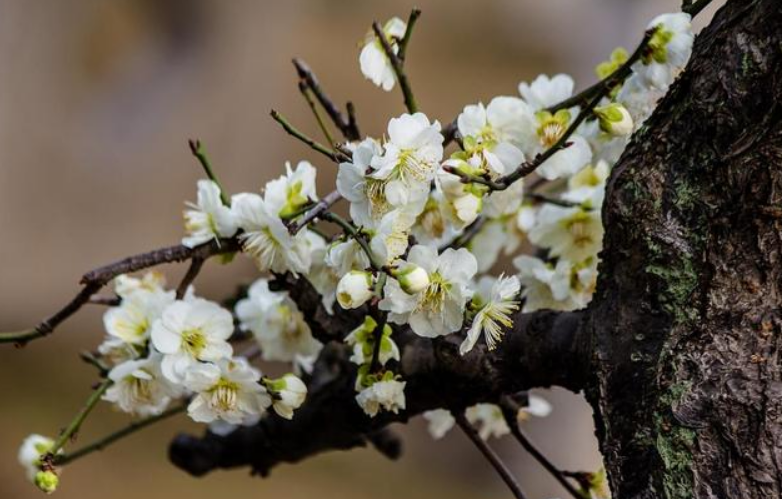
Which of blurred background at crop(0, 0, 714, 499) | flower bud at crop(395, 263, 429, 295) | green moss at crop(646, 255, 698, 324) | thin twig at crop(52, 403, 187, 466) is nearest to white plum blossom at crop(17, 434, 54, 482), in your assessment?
thin twig at crop(52, 403, 187, 466)

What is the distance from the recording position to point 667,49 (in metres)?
0.53

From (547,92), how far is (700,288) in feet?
0.59

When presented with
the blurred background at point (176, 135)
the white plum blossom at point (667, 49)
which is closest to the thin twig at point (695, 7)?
the white plum blossom at point (667, 49)

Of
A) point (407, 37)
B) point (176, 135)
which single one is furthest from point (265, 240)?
point (176, 135)

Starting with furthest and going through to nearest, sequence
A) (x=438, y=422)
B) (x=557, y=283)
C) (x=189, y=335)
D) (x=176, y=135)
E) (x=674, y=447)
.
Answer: (x=176, y=135) < (x=438, y=422) < (x=557, y=283) < (x=189, y=335) < (x=674, y=447)

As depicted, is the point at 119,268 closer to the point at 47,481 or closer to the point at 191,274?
the point at 191,274

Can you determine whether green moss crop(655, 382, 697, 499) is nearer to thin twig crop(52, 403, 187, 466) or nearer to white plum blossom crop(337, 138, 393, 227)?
white plum blossom crop(337, 138, 393, 227)

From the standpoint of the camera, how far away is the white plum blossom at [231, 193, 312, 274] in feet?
1.82

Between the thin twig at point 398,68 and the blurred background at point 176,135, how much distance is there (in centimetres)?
A: 142

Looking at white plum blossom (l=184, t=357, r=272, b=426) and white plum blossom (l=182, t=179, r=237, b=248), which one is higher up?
white plum blossom (l=182, t=179, r=237, b=248)

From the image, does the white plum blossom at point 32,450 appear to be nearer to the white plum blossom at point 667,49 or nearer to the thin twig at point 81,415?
the thin twig at point 81,415

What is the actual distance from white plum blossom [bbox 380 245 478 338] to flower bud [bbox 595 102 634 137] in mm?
117

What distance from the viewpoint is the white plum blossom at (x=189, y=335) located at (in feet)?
1.82

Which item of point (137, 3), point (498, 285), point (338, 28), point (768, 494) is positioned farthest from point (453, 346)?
point (137, 3)
